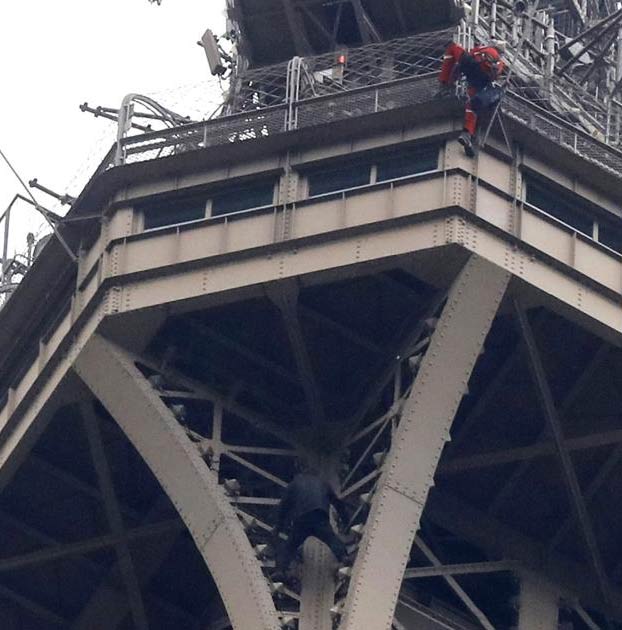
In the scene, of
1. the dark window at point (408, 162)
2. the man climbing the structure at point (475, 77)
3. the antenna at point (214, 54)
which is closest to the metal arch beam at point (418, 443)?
the dark window at point (408, 162)

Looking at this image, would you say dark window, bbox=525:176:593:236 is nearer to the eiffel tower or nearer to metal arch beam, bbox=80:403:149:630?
the eiffel tower

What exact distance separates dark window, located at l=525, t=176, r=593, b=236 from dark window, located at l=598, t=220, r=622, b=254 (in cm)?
28

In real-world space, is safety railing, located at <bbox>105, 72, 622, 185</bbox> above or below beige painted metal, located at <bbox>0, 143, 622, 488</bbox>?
above

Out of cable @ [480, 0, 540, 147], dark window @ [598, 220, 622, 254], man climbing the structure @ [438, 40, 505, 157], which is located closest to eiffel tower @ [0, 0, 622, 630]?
dark window @ [598, 220, 622, 254]

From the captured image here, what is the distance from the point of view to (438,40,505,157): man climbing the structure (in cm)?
5269

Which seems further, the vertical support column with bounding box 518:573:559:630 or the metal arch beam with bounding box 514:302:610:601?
the vertical support column with bounding box 518:573:559:630

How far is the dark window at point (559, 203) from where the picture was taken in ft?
176

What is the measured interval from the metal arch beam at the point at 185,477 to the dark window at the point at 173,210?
2508mm

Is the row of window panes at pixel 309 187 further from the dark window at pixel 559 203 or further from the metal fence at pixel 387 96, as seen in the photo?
the dark window at pixel 559 203

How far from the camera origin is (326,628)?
49938 millimetres

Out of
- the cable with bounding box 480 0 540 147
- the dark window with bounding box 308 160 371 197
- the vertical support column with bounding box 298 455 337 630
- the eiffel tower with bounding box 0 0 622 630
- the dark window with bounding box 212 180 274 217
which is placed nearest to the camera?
the vertical support column with bounding box 298 455 337 630

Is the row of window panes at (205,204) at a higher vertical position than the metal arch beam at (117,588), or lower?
higher

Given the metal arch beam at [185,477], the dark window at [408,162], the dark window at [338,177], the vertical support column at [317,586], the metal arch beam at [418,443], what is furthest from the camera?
the dark window at [338,177]

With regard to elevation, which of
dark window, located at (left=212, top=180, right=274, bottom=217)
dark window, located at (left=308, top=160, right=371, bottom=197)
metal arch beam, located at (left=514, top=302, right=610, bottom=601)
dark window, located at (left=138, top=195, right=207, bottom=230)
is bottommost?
metal arch beam, located at (left=514, top=302, right=610, bottom=601)
